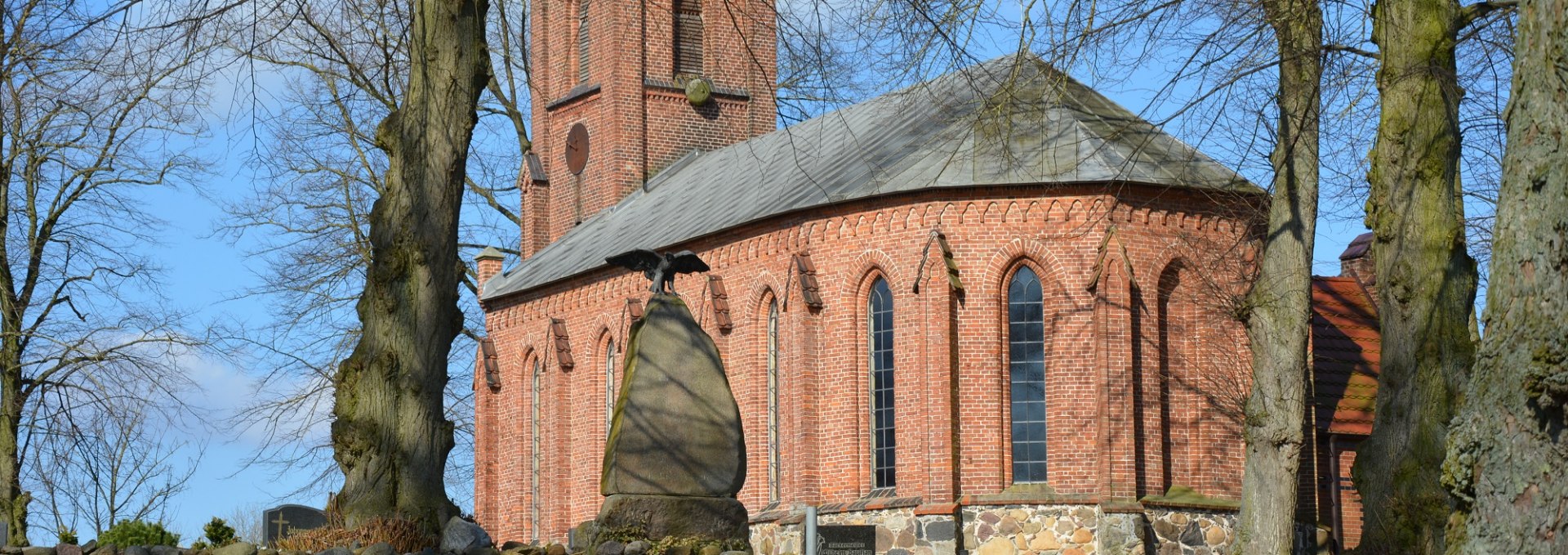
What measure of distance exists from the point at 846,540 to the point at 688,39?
21072 mm

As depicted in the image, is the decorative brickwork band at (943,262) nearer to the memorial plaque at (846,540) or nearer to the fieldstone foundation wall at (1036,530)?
the fieldstone foundation wall at (1036,530)

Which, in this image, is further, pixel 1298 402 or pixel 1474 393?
pixel 1298 402

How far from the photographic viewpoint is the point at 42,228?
21734mm

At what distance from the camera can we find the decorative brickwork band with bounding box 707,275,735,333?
29281 millimetres

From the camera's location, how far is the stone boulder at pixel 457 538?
11.5 m

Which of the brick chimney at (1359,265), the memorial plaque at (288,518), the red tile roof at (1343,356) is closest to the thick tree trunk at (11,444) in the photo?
the memorial plaque at (288,518)

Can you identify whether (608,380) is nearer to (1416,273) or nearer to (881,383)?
(881,383)

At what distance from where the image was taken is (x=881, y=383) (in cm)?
2672

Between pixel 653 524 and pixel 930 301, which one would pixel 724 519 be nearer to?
pixel 653 524

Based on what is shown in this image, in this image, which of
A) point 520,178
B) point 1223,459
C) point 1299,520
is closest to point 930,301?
point 1223,459

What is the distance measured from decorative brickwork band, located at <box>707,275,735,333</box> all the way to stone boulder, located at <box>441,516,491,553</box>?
57.6 feet

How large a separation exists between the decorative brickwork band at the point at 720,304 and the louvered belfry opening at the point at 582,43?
31.9 ft

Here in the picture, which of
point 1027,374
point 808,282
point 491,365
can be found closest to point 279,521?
point 808,282

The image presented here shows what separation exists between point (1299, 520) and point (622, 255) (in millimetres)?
14882
